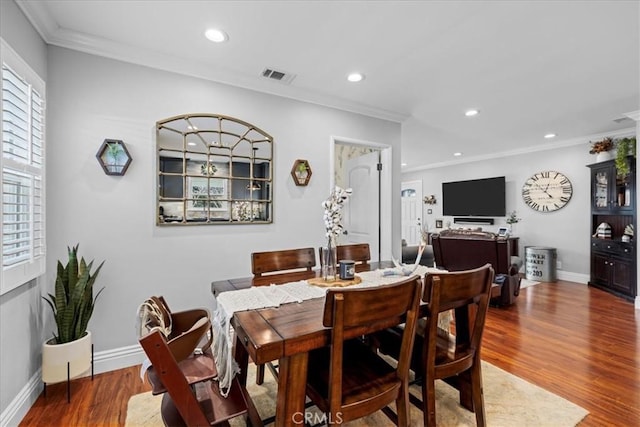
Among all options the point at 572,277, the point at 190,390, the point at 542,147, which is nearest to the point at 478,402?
the point at 190,390

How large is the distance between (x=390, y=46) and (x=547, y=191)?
5136mm

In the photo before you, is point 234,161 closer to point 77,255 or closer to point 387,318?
point 77,255

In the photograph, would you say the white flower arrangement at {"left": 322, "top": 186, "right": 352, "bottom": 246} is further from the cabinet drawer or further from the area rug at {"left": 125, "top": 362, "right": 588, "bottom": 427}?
the cabinet drawer

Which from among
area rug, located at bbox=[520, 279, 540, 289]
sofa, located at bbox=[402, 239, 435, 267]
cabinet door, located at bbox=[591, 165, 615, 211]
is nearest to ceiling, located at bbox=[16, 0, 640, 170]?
cabinet door, located at bbox=[591, 165, 615, 211]

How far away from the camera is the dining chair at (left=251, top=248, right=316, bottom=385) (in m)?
2.20

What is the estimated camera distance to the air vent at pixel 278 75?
277 cm

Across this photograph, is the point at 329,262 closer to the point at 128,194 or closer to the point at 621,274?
the point at 128,194

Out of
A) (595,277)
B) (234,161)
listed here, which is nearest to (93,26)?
(234,161)

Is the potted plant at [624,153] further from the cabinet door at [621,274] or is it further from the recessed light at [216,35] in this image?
the recessed light at [216,35]

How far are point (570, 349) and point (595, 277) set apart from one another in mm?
3121

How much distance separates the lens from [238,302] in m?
1.57

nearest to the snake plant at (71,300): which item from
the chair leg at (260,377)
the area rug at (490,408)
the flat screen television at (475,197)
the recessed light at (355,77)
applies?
the area rug at (490,408)

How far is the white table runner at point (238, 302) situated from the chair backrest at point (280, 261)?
34 centimetres

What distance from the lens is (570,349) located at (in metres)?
2.76
